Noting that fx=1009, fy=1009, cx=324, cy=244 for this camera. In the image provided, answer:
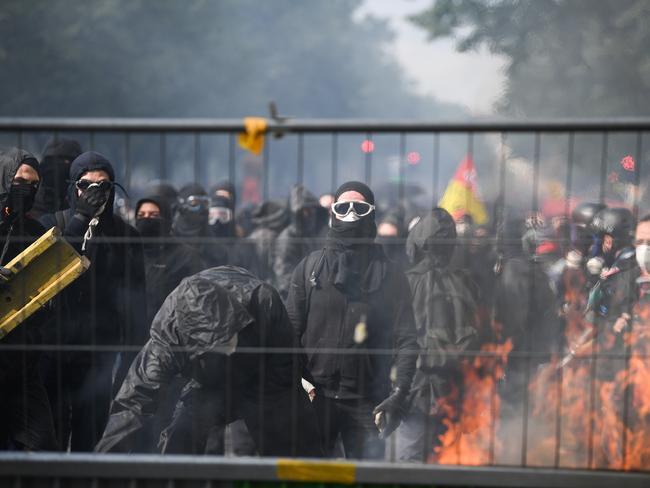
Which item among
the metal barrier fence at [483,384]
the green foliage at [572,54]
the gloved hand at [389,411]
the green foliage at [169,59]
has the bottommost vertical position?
the gloved hand at [389,411]

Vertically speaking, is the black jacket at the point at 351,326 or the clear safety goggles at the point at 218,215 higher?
the clear safety goggles at the point at 218,215

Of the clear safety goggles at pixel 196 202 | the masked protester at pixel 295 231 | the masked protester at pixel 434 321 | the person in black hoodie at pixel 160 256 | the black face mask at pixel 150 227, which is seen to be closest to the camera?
the masked protester at pixel 434 321

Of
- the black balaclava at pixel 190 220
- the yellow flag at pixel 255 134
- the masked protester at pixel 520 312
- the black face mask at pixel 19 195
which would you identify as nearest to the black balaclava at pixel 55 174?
the black face mask at pixel 19 195

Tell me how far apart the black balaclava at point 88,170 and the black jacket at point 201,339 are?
0.57 metres

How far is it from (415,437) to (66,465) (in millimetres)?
1824

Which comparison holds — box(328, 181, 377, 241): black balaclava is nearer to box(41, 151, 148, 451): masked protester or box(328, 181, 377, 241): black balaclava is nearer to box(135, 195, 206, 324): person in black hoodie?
box(135, 195, 206, 324): person in black hoodie

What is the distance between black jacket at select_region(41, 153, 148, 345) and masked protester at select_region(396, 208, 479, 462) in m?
1.27

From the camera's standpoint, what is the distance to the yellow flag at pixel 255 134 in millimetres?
3729

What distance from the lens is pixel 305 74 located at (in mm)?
46500

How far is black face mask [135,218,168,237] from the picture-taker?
6.24 meters

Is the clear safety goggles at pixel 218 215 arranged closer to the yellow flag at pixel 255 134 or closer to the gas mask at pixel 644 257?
the gas mask at pixel 644 257

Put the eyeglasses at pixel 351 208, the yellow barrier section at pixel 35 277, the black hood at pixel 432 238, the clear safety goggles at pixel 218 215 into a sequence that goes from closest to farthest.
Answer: the yellow barrier section at pixel 35 277 < the black hood at pixel 432 238 < the eyeglasses at pixel 351 208 < the clear safety goggles at pixel 218 215

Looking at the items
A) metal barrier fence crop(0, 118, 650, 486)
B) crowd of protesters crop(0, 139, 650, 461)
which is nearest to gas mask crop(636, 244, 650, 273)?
crowd of protesters crop(0, 139, 650, 461)

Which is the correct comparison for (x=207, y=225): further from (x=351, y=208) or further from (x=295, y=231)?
(x=351, y=208)
